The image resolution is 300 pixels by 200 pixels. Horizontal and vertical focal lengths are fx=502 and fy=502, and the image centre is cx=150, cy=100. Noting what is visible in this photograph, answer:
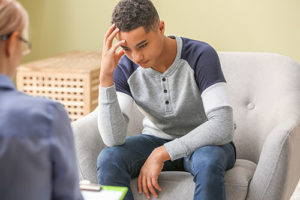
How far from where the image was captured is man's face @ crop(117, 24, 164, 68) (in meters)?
1.52

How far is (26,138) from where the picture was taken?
2.31ft

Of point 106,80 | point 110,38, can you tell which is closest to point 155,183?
point 106,80

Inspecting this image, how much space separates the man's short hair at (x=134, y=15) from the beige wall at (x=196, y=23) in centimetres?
149

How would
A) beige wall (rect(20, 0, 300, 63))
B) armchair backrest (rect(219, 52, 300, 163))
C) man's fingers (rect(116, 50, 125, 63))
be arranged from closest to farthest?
1. man's fingers (rect(116, 50, 125, 63))
2. armchair backrest (rect(219, 52, 300, 163))
3. beige wall (rect(20, 0, 300, 63))

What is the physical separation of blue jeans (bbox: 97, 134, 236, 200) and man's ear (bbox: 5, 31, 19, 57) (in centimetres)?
80

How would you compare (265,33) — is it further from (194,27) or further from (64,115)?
(64,115)

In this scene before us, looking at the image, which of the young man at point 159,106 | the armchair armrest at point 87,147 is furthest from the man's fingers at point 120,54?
the armchair armrest at point 87,147

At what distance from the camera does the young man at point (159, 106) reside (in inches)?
59.5

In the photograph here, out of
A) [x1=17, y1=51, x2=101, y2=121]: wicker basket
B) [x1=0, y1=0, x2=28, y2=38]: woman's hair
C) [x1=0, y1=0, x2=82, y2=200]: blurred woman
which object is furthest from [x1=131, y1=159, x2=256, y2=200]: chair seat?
[x1=17, y1=51, x2=101, y2=121]: wicker basket

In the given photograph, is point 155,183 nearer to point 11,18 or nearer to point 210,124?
point 210,124

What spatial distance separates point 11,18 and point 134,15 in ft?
2.56

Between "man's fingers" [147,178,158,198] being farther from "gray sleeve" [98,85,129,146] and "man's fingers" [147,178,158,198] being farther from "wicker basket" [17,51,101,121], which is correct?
"wicker basket" [17,51,101,121]

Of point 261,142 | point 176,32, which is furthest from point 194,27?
point 261,142

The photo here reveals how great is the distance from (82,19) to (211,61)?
5.71 ft
